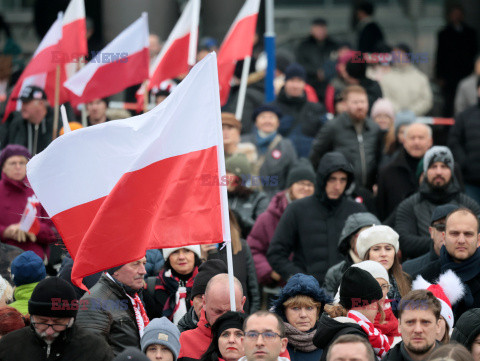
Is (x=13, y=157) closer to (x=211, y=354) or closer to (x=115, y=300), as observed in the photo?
(x=115, y=300)

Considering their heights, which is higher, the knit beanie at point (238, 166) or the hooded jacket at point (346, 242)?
the knit beanie at point (238, 166)

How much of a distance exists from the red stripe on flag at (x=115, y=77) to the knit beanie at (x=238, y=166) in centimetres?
132

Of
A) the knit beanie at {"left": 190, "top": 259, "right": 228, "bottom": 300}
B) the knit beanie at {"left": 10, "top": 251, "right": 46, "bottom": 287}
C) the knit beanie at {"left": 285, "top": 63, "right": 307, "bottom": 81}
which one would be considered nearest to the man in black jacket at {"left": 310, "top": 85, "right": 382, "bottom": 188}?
the knit beanie at {"left": 285, "top": 63, "right": 307, "bottom": 81}

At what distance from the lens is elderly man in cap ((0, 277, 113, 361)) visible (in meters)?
9.05

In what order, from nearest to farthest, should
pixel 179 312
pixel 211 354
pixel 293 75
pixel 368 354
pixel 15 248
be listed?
pixel 368 354 → pixel 211 354 → pixel 179 312 → pixel 15 248 → pixel 293 75

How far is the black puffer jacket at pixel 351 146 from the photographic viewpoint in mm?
14820

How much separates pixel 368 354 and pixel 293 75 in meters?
8.65

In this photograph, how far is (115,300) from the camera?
33.6 ft

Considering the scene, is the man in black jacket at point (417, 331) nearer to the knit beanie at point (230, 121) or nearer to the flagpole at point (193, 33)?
the knit beanie at point (230, 121)

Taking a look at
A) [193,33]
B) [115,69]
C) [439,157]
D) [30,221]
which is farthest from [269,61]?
[30,221]

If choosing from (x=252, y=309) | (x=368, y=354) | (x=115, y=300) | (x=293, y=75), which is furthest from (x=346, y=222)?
(x=293, y=75)

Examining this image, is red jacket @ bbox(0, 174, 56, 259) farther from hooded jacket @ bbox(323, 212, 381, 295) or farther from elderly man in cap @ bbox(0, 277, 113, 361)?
elderly man in cap @ bbox(0, 277, 113, 361)

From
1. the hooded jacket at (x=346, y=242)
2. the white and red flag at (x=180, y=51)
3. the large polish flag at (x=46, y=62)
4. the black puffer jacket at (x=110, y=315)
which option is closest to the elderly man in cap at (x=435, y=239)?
the hooded jacket at (x=346, y=242)

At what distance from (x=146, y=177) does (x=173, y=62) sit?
5.65 meters
